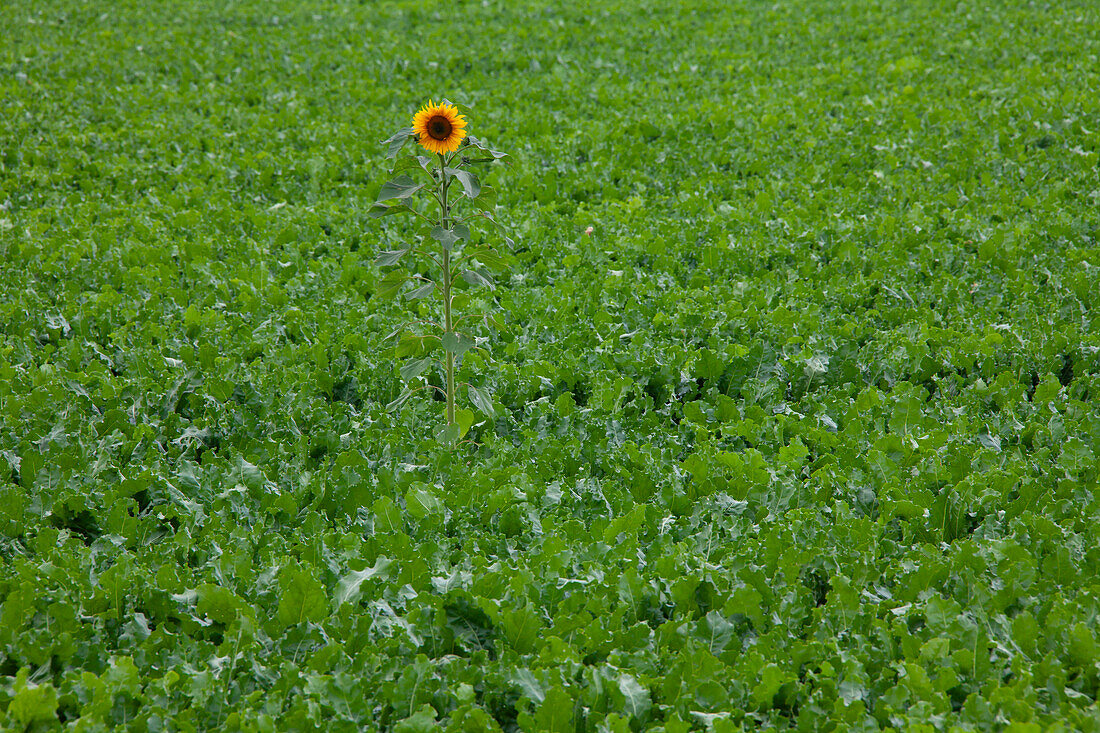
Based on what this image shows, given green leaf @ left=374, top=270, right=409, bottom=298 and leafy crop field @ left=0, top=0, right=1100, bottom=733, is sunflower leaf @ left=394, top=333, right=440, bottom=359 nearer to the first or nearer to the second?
green leaf @ left=374, top=270, right=409, bottom=298

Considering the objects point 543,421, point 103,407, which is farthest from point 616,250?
point 103,407

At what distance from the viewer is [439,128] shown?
9.85ft

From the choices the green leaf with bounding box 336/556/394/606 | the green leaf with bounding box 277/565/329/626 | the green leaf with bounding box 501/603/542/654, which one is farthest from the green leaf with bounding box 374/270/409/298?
the green leaf with bounding box 501/603/542/654

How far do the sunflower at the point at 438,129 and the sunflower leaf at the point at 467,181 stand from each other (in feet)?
0.26

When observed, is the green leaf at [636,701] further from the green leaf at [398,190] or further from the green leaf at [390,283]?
the green leaf at [398,190]

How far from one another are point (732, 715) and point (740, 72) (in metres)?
8.24

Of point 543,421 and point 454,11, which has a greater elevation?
point 454,11

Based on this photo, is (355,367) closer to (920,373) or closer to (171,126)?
(920,373)

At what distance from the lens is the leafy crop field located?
2.32 m

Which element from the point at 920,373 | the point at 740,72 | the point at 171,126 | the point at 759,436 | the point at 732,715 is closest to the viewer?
the point at 732,715

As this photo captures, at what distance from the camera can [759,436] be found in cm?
345

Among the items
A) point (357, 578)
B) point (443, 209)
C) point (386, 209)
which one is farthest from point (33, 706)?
point (443, 209)

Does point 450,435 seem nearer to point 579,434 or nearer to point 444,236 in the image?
point 579,434

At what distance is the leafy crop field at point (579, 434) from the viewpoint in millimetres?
2322
